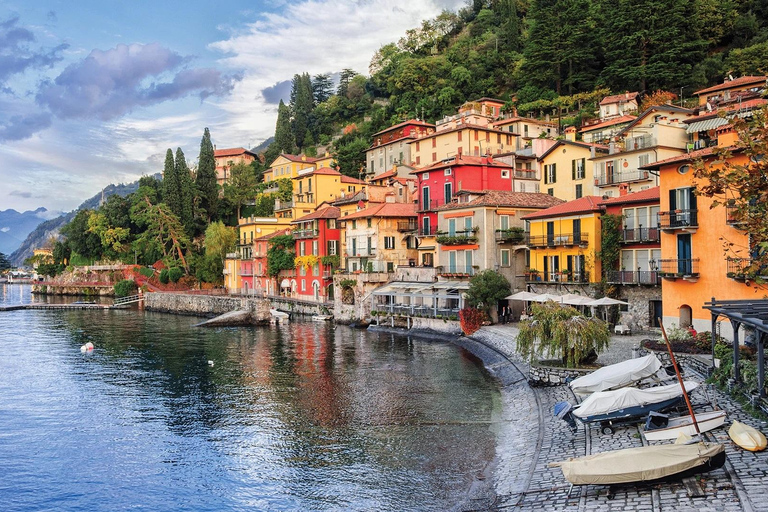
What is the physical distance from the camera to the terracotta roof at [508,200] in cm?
4797

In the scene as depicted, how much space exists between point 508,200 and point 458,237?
4944mm

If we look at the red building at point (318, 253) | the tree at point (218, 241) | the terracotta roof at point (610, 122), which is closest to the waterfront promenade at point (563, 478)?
the red building at point (318, 253)

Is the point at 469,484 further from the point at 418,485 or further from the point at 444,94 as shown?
the point at 444,94

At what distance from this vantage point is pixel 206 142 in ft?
321

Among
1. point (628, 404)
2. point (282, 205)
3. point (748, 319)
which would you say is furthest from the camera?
point (282, 205)

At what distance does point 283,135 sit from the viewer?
12206 cm

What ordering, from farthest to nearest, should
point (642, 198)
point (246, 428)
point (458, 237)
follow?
point (458, 237) < point (642, 198) < point (246, 428)

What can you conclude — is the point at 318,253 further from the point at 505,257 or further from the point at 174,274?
the point at 174,274

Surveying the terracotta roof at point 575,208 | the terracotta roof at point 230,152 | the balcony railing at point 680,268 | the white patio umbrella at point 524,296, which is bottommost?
the white patio umbrella at point 524,296

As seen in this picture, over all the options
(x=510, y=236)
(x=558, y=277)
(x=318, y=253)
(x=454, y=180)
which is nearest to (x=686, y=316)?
(x=558, y=277)

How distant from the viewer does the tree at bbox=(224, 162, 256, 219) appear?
99.6m

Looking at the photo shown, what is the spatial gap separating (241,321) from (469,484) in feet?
153

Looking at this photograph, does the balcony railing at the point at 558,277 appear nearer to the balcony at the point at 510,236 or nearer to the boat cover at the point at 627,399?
the balcony at the point at 510,236

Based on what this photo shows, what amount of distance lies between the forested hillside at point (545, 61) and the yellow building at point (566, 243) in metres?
32.3
